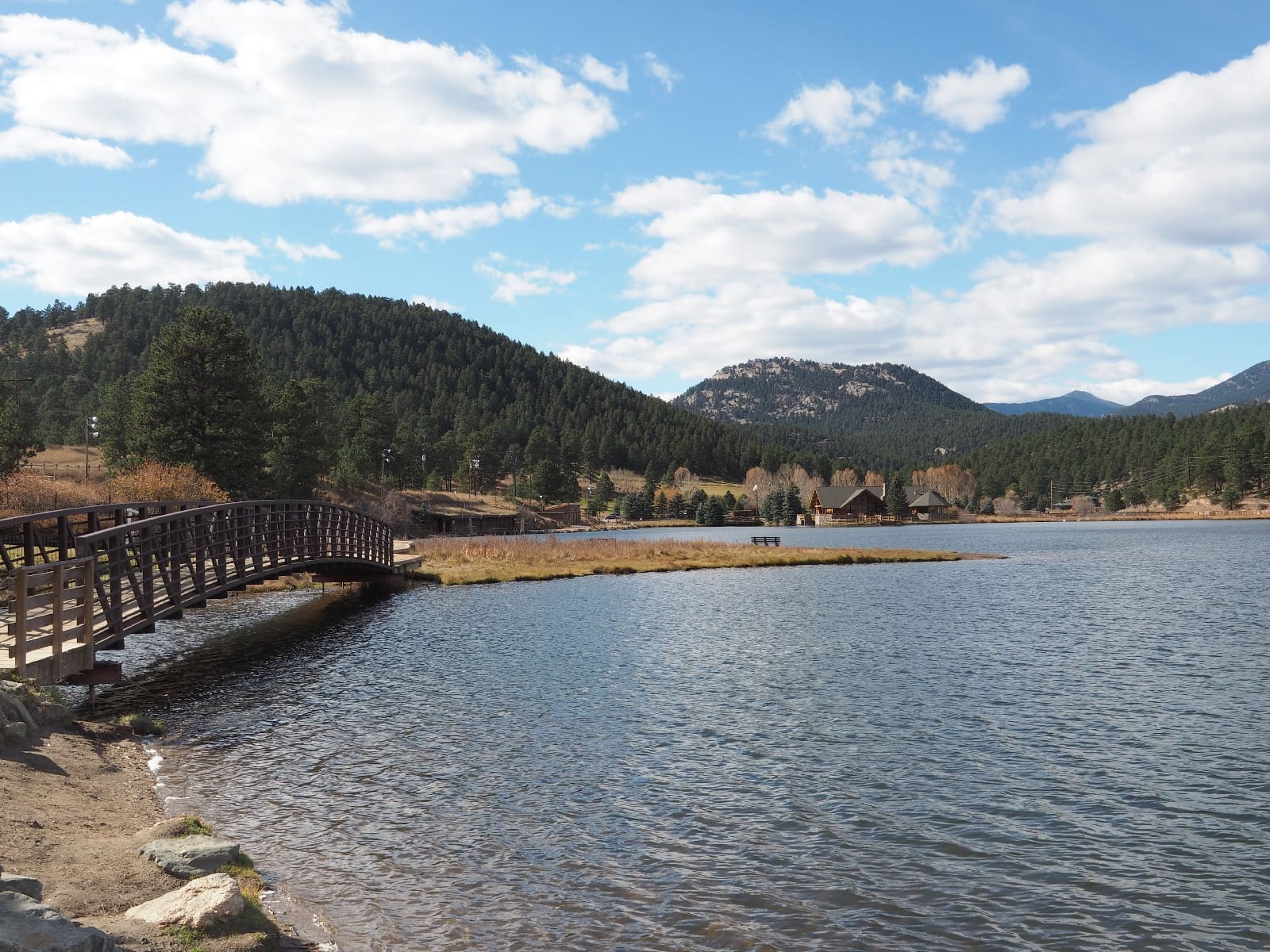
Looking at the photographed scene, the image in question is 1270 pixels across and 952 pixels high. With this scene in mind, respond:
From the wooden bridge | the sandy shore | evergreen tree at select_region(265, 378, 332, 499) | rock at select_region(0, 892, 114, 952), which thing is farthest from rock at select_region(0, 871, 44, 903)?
evergreen tree at select_region(265, 378, 332, 499)

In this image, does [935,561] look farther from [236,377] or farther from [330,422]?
[330,422]

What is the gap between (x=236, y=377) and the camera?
204ft

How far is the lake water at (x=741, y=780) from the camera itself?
1020 centimetres

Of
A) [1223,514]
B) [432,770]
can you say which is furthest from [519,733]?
[1223,514]

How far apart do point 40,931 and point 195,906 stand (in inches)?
69.5

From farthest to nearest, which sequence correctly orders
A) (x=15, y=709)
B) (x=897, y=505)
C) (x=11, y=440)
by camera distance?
(x=897, y=505)
(x=11, y=440)
(x=15, y=709)

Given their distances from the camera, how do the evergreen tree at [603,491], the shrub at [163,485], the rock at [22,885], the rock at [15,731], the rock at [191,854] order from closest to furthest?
the rock at [22,885] < the rock at [191,854] < the rock at [15,731] < the shrub at [163,485] < the evergreen tree at [603,491]

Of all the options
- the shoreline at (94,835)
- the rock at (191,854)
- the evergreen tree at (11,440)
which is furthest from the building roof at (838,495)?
the rock at (191,854)

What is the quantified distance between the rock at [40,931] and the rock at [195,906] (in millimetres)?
1086

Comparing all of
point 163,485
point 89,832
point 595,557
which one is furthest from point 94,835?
point 595,557

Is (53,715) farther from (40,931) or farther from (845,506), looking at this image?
(845,506)

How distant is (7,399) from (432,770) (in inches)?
3917

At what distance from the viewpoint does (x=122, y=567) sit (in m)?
22.8

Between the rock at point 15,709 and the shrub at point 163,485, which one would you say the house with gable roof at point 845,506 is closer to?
the shrub at point 163,485
